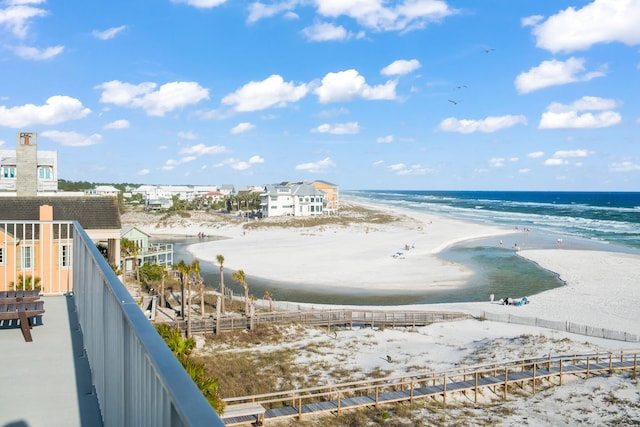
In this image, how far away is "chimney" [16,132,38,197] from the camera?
15992 mm

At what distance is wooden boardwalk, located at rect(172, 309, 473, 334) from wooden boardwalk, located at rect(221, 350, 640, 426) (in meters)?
7.53

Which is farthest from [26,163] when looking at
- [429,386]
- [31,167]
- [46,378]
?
[429,386]

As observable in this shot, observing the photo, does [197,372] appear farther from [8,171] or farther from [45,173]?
[8,171]

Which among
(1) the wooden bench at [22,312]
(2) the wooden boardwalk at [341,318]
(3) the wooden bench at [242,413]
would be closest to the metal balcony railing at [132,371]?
(1) the wooden bench at [22,312]

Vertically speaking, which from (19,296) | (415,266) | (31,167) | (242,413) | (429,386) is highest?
(31,167)

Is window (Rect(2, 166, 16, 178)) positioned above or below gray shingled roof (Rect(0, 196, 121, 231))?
above

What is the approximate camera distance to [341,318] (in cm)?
2761

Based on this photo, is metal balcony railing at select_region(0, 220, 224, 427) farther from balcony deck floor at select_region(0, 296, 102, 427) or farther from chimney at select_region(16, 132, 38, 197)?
chimney at select_region(16, 132, 38, 197)

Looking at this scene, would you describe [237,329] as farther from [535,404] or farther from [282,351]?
[535,404]

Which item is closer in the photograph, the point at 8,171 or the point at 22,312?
the point at 22,312

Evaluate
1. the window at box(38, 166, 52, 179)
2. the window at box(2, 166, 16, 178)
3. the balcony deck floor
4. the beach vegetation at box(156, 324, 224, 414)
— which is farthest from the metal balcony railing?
the window at box(2, 166, 16, 178)

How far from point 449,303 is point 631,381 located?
49.2ft

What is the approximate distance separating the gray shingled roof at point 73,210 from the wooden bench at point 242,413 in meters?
9.48

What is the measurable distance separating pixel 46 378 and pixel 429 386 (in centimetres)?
1536
